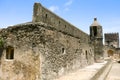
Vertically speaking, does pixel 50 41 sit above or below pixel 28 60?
above

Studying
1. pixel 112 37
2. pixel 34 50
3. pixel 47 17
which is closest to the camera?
pixel 34 50

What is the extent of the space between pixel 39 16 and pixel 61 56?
2.95m

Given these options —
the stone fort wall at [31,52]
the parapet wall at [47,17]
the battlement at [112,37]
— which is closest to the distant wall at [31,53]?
the stone fort wall at [31,52]

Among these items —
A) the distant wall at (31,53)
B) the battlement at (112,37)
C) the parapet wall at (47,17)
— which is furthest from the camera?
the battlement at (112,37)

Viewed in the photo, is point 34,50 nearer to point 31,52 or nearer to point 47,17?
point 31,52

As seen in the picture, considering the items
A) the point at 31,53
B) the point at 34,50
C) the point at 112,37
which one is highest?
the point at 112,37

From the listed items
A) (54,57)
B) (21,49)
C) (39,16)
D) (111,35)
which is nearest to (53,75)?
(54,57)

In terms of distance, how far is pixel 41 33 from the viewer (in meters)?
7.73

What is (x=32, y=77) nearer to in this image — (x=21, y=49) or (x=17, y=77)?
(x=17, y=77)

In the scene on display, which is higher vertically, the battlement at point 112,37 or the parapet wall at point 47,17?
the battlement at point 112,37

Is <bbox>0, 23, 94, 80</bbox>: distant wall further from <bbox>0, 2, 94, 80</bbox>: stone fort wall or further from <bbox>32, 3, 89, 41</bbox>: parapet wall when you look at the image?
<bbox>32, 3, 89, 41</bbox>: parapet wall

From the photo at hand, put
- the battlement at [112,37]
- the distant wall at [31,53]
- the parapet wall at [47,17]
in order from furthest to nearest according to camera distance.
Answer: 1. the battlement at [112,37]
2. the parapet wall at [47,17]
3. the distant wall at [31,53]

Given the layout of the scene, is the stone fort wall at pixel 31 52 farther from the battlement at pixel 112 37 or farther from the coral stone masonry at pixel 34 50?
the battlement at pixel 112 37

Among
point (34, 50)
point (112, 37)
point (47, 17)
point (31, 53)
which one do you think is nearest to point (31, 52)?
point (31, 53)
